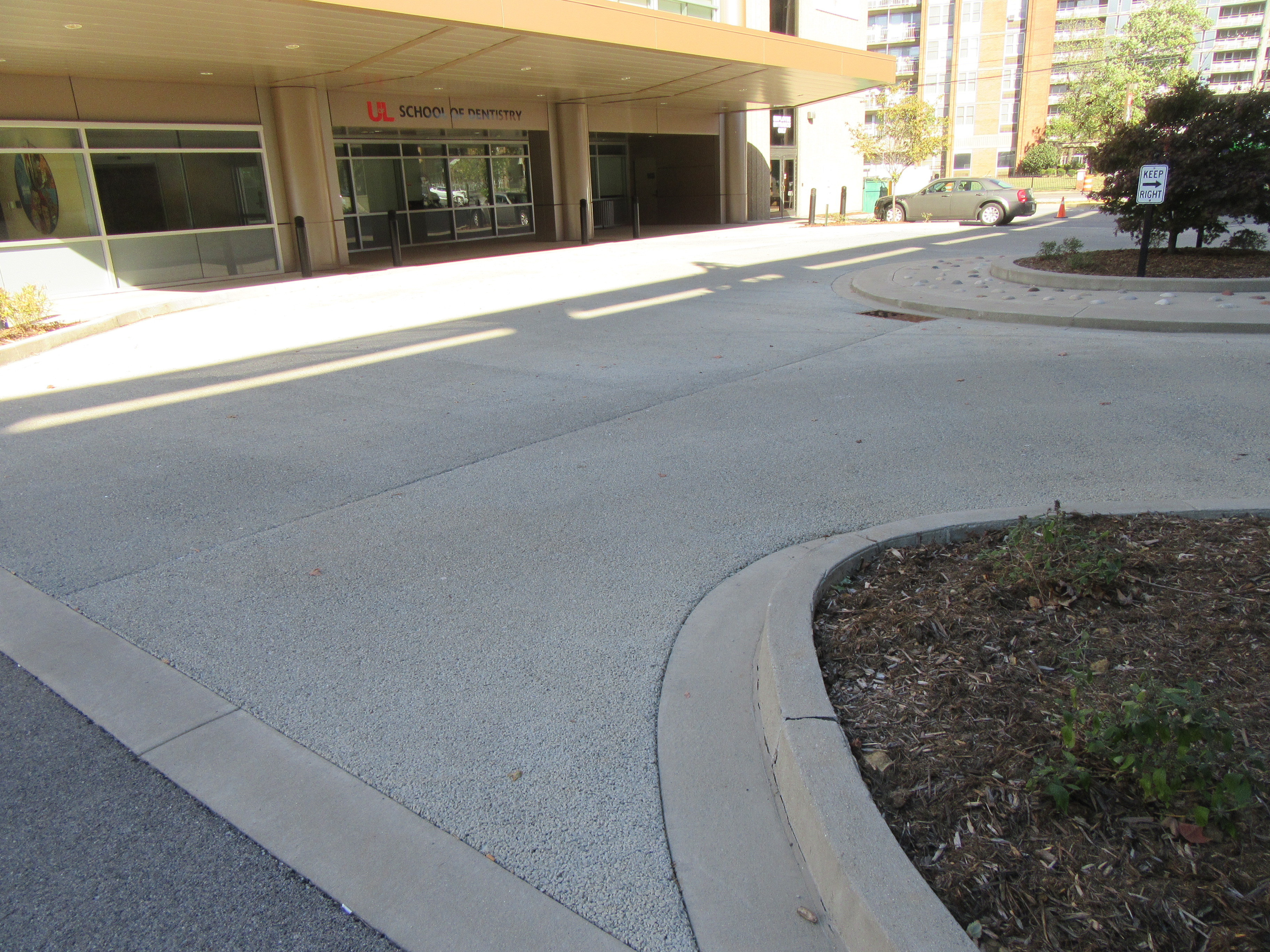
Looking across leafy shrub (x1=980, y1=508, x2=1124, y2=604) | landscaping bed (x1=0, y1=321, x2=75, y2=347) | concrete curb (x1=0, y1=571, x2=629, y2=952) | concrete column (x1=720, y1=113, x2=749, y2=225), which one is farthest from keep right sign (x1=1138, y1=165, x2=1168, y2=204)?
concrete column (x1=720, y1=113, x2=749, y2=225)

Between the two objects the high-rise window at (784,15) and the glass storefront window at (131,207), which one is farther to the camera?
the high-rise window at (784,15)

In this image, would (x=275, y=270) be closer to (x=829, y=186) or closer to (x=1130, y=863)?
(x=1130, y=863)

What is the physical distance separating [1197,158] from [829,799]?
13947 millimetres

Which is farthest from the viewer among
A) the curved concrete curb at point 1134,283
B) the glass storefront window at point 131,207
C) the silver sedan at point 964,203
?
the silver sedan at point 964,203

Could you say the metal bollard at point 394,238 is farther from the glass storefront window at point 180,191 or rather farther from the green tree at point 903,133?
the green tree at point 903,133

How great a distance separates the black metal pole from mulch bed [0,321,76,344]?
15429 millimetres

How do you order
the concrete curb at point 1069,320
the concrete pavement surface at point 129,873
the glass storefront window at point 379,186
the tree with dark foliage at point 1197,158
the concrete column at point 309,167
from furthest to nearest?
the glass storefront window at point 379,186 → the concrete column at point 309,167 → the tree with dark foliage at point 1197,158 → the concrete curb at point 1069,320 → the concrete pavement surface at point 129,873

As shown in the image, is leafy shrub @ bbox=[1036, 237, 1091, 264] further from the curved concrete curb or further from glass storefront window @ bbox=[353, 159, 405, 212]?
glass storefront window @ bbox=[353, 159, 405, 212]

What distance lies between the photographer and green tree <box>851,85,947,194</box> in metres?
39.6

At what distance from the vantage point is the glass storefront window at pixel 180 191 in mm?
17453

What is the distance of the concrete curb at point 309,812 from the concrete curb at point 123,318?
924 centimetres

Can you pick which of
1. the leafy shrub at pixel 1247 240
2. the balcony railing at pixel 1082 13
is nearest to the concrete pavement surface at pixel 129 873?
the leafy shrub at pixel 1247 240

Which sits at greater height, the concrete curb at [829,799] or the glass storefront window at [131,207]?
the glass storefront window at [131,207]

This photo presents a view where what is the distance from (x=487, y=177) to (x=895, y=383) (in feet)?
71.0
